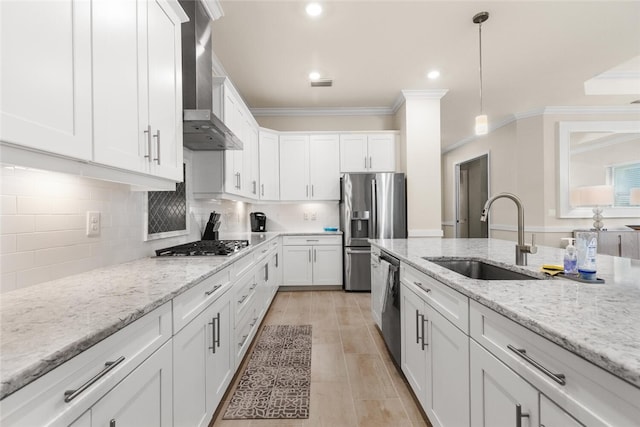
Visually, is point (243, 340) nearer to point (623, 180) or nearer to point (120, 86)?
point (120, 86)

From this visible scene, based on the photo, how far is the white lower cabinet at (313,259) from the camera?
438cm

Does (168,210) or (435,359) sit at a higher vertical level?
(168,210)

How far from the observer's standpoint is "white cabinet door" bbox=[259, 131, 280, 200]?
4.41m

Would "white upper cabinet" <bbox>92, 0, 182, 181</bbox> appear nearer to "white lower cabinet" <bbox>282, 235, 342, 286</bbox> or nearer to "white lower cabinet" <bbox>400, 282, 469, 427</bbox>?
"white lower cabinet" <bbox>400, 282, 469, 427</bbox>

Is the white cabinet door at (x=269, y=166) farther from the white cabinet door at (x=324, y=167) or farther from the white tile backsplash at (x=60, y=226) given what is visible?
the white tile backsplash at (x=60, y=226)

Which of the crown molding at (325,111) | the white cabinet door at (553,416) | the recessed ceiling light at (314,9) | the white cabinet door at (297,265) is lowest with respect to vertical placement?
the white cabinet door at (297,265)

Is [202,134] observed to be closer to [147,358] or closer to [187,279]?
[187,279]

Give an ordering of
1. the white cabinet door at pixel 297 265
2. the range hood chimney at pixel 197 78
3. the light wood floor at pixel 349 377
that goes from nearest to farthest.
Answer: the light wood floor at pixel 349 377 → the range hood chimney at pixel 197 78 → the white cabinet door at pixel 297 265

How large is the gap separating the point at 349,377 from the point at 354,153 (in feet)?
10.8

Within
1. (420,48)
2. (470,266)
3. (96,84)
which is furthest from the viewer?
(420,48)

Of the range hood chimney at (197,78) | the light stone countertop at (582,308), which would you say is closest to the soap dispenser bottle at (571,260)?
the light stone countertop at (582,308)

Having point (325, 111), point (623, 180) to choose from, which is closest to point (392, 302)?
point (325, 111)

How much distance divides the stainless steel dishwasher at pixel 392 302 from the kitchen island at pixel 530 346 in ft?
1.21

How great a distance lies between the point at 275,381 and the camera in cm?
205
